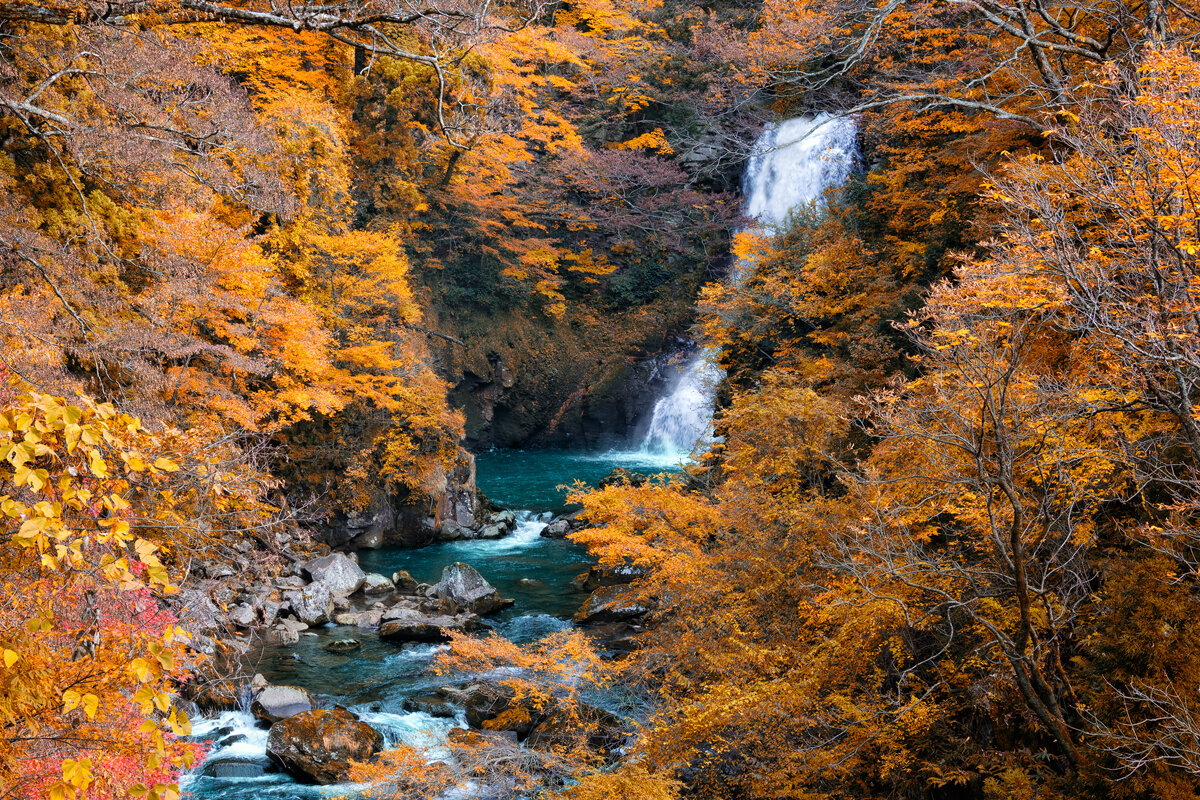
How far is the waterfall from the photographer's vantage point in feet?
60.9

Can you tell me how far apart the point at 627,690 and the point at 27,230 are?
8.66m

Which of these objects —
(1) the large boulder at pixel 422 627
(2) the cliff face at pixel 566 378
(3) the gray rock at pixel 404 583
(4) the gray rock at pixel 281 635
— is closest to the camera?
(4) the gray rock at pixel 281 635

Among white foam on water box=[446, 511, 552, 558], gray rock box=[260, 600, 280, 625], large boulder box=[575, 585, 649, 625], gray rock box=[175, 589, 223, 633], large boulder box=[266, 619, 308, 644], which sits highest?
gray rock box=[175, 589, 223, 633]

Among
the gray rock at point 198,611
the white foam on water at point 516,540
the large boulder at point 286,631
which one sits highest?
the gray rock at point 198,611

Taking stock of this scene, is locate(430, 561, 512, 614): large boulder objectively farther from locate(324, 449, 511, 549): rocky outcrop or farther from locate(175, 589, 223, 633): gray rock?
locate(175, 589, 223, 633): gray rock

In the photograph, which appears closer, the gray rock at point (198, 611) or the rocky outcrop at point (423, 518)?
the gray rock at point (198, 611)

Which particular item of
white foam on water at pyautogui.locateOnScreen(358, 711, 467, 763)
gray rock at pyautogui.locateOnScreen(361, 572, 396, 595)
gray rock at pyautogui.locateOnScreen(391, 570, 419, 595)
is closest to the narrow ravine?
white foam on water at pyautogui.locateOnScreen(358, 711, 467, 763)

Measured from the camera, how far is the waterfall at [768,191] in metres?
18.5

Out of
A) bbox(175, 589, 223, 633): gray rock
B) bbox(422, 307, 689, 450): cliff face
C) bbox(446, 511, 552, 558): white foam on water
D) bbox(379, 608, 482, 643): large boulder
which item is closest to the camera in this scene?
bbox(175, 589, 223, 633): gray rock

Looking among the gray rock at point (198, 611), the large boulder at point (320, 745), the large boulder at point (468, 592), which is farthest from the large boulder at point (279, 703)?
the large boulder at point (468, 592)

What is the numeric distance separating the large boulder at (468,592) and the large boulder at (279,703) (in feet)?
11.6

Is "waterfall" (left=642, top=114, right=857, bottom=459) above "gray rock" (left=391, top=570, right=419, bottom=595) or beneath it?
above

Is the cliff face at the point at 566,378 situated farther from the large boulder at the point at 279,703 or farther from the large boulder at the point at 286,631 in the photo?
the large boulder at the point at 279,703

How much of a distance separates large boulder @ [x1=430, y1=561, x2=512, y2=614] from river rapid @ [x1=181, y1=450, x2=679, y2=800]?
251mm
